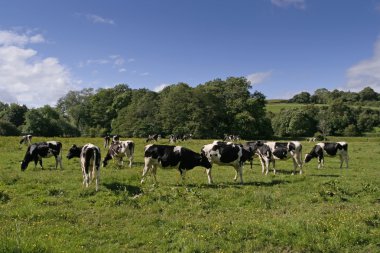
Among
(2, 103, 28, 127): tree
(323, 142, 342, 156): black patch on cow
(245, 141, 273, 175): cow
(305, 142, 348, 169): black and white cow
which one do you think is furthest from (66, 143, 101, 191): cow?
(2, 103, 28, 127): tree

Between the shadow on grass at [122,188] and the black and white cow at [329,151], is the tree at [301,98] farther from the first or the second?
the shadow on grass at [122,188]

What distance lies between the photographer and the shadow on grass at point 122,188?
46.8ft

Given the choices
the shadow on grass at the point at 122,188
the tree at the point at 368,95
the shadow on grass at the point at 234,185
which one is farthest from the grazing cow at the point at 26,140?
the tree at the point at 368,95

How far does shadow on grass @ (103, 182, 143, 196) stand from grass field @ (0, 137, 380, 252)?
4 centimetres

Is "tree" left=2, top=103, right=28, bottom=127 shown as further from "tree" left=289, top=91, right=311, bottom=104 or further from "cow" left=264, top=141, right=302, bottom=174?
"tree" left=289, top=91, right=311, bottom=104

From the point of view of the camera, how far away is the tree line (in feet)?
268

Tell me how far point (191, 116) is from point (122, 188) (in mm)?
65953

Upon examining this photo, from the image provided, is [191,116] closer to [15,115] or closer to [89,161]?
[15,115]

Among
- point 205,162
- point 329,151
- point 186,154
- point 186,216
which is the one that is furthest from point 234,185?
point 329,151

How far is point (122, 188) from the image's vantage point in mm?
15117

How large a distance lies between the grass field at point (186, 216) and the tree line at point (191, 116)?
207 ft

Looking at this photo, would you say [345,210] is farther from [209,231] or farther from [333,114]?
[333,114]

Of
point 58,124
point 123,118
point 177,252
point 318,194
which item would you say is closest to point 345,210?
point 318,194

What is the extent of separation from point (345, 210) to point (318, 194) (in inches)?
90.1
